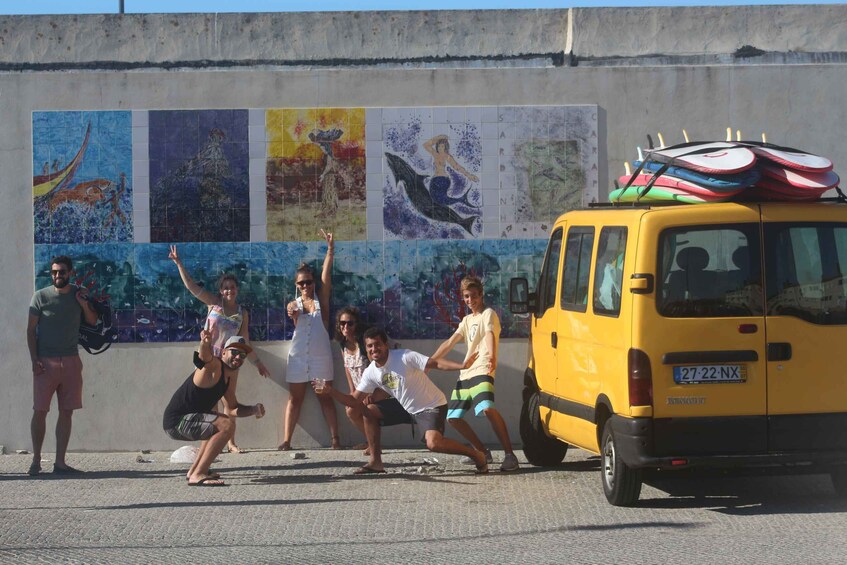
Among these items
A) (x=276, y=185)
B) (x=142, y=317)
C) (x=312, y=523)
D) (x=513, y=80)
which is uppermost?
(x=513, y=80)

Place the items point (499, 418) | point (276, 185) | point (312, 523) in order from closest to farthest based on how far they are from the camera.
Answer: point (312, 523) → point (499, 418) → point (276, 185)

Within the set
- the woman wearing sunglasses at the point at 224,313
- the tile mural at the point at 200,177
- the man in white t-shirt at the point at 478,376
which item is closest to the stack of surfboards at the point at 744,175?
the man in white t-shirt at the point at 478,376

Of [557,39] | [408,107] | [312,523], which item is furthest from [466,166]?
[312,523]

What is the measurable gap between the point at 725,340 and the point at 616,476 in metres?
1.24

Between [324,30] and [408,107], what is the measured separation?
1.35m

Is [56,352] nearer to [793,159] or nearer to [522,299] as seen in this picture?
[522,299]

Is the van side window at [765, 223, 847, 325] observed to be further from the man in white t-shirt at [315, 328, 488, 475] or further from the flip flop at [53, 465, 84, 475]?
the flip flop at [53, 465, 84, 475]

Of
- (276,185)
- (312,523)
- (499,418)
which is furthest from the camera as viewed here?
(276,185)

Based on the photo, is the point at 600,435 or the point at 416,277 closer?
the point at 600,435

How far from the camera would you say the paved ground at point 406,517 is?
774 centimetres

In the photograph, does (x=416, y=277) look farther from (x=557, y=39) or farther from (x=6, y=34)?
(x=6, y=34)

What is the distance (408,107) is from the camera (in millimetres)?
12898

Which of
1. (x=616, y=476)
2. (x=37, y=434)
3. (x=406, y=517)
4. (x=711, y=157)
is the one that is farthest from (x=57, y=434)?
(x=711, y=157)

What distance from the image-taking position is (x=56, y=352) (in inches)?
467
